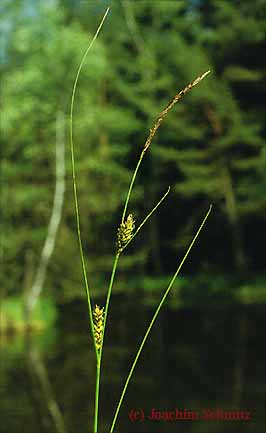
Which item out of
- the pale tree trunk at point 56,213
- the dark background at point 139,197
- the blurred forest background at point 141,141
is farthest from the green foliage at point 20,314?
the blurred forest background at point 141,141

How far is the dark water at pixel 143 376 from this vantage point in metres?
7.23

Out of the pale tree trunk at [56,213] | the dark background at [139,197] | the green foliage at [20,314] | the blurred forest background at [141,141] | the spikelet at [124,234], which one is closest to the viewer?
the spikelet at [124,234]

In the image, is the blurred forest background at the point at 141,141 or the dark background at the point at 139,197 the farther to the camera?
the blurred forest background at the point at 141,141

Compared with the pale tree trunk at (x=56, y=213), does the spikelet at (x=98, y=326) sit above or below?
below

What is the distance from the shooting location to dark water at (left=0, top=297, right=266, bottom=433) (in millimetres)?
7230

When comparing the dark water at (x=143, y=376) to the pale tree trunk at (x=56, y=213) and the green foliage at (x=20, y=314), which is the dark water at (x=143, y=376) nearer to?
the green foliage at (x=20, y=314)

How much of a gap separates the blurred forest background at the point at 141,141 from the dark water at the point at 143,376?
10.1 feet

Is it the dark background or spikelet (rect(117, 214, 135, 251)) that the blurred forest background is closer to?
the dark background

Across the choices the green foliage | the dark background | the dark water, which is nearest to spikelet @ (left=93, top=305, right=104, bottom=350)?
the dark water

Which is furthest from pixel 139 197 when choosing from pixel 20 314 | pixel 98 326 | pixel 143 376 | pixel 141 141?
pixel 98 326

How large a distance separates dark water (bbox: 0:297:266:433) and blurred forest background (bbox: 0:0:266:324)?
307cm

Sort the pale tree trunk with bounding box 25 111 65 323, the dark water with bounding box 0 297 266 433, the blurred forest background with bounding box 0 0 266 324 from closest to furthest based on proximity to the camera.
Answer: the dark water with bounding box 0 297 266 433 → the pale tree trunk with bounding box 25 111 65 323 → the blurred forest background with bounding box 0 0 266 324

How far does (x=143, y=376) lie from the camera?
934 cm

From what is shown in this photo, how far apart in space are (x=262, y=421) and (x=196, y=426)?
2.23 ft
